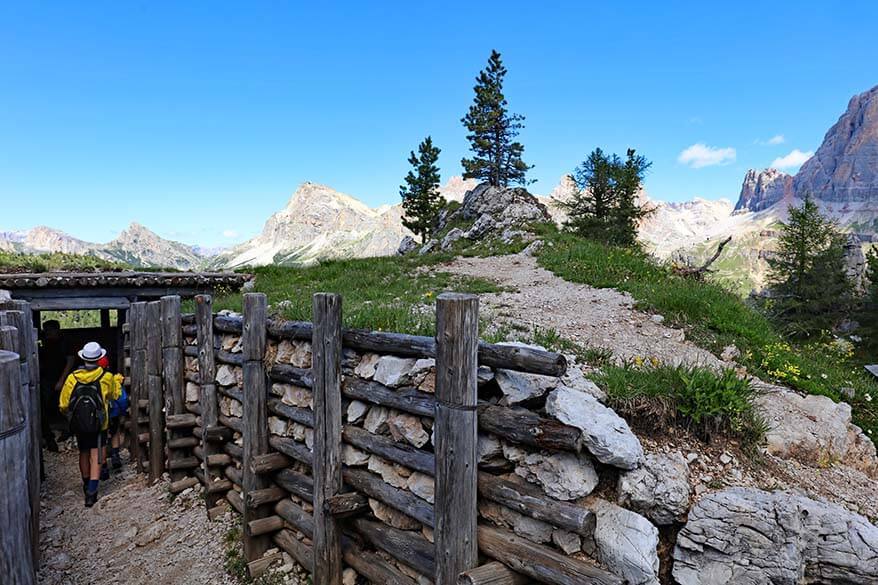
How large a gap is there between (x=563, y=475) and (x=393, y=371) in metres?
1.95

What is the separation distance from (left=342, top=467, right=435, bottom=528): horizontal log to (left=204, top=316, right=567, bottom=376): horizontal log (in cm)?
134

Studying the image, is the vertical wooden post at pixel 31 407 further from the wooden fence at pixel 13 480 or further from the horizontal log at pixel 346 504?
the wooden fence at pixel 13 480

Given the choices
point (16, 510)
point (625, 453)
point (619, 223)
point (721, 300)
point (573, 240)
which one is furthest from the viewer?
point (619, 223)

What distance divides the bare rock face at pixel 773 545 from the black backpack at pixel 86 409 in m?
8.91

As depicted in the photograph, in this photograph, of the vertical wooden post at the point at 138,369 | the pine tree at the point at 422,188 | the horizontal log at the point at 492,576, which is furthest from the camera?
the pine tree at the point at 422,188

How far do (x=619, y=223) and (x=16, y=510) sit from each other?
25531mm

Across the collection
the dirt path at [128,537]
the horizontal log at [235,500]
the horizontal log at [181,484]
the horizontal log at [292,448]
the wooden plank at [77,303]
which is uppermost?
the wooden plank at [77,303]

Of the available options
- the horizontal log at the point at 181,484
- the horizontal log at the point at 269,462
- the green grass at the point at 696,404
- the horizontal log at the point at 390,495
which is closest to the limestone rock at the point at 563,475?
the green grass at the point at 696,404

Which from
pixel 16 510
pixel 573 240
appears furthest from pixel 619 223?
pixel 16 510

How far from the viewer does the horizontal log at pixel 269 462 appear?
21.0ft

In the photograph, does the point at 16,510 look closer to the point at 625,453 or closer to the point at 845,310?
the point at 625,453

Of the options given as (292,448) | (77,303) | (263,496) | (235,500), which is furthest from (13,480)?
(77,303)

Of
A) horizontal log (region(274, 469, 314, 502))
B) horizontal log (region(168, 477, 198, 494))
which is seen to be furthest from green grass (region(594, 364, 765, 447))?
horizontal log (region(168, 477, 198, 494))

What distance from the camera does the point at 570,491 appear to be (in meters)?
3.56
